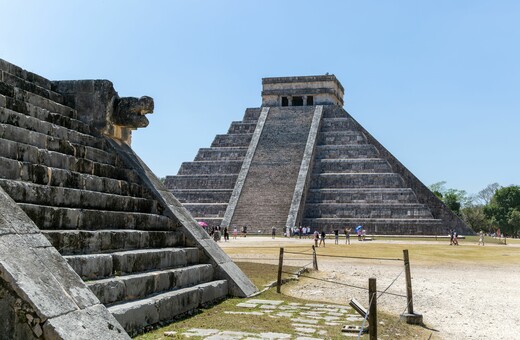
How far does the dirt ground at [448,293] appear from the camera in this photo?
7617mm

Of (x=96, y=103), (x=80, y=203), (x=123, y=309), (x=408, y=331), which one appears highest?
(x=96, y=103)

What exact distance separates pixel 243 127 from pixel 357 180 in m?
12.4

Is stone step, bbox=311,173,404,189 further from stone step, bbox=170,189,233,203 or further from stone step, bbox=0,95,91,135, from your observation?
stone step, bbox=0,95,91,135

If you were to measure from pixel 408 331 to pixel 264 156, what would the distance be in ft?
118

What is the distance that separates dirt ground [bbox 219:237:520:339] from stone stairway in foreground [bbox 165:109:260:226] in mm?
22251

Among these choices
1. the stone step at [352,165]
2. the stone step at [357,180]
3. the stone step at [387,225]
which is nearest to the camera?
the stone step at [387,225]

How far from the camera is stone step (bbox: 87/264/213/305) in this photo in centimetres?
530

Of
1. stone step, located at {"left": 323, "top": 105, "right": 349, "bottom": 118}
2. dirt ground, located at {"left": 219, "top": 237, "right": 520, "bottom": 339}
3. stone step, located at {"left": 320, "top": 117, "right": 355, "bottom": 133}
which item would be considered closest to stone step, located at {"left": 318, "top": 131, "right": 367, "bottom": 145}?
stone step, located at {"left": 320, "top": 117, "right": 355, "bottom": 133}

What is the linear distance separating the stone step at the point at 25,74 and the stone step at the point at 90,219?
8.70ft

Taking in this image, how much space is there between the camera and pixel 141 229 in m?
7.31

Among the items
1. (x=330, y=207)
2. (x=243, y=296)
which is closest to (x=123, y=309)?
(x=243, y=296)

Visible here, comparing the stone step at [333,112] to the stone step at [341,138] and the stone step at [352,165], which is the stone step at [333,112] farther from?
the stone step at [352,165]

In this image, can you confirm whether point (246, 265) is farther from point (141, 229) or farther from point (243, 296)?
point (141, 229)

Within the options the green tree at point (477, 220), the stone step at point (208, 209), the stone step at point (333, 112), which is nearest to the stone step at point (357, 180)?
the stone step at point (208, 209)
